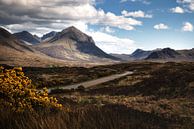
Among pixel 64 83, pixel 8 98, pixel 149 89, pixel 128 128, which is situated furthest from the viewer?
pixel 64 83

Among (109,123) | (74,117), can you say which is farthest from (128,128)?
(74,117)

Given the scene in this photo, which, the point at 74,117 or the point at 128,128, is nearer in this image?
the point at 128,128

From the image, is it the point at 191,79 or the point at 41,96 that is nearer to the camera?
the point at 41,96

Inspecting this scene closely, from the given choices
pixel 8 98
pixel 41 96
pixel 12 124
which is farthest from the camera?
pixel 41 96

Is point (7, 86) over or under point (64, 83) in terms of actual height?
over

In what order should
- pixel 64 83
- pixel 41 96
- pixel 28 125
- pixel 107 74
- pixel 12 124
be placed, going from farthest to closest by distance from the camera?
1. pixel 107 74
2. pixel 64 83
3. pixel 41 96
4. pixel 12 124
5. pixel 28 125

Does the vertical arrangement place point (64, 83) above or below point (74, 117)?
below

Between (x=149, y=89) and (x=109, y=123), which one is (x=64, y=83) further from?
(x=109, y=123)

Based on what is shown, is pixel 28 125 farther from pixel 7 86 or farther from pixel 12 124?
pixel 7 86

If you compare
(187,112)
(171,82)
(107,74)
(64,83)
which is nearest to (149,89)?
(171,82)
